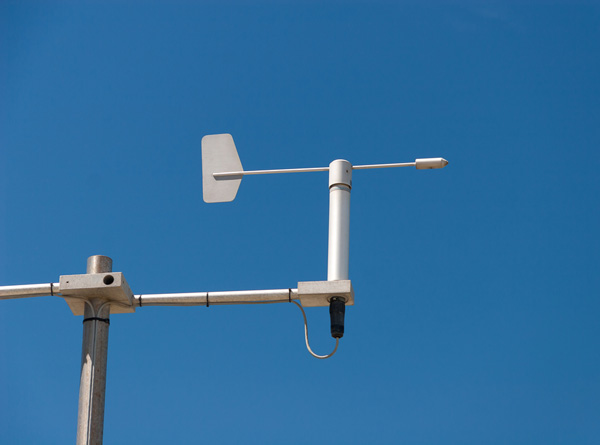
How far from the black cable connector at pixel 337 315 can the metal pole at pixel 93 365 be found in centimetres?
207

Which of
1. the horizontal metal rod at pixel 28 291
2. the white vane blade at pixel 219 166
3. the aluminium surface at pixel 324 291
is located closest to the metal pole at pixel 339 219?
the aluminium surface at pixel 324 291

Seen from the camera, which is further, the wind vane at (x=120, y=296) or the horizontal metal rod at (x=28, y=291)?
the horizontal metal rod at (x=28, y=291)

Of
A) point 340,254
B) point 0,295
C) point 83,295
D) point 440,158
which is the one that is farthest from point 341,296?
point 0,295

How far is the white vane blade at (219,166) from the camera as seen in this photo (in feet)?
28.8

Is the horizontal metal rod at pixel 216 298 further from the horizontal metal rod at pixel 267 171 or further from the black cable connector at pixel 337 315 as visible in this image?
the horizontal metal rod at pixel 267 171

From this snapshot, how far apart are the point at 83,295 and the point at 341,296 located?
2.34 m

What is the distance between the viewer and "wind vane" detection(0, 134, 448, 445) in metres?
7.16

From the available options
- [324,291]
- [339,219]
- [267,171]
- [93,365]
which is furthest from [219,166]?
[93,365]

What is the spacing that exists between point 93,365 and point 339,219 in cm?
260

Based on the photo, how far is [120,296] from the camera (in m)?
7.39

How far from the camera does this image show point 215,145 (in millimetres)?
8977

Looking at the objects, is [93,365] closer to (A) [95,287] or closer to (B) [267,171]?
(A) [95,287]

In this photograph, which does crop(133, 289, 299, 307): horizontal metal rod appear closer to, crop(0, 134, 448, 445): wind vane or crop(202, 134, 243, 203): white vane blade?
crop(0, 134, 448, 445): wind vane

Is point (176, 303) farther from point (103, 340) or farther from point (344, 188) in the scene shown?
point (344, 188)
